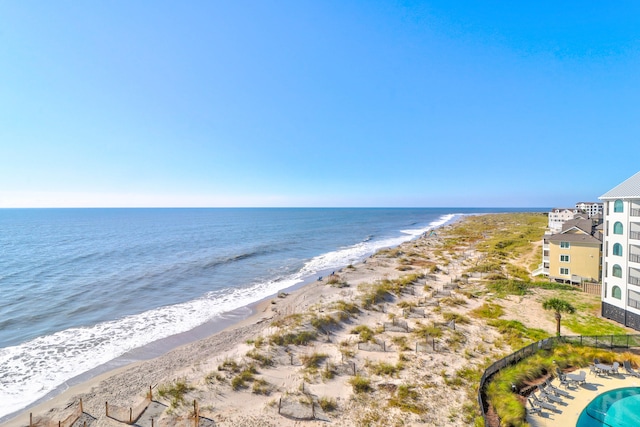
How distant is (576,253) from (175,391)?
40731 millimetres

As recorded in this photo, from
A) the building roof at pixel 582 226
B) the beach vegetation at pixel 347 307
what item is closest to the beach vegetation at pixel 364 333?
the beach vegetation at pixel 347 307

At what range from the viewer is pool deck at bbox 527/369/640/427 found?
12.2 metres

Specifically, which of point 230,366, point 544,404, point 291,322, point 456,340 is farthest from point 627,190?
point 230,366

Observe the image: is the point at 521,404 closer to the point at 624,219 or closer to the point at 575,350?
the point at 575,350

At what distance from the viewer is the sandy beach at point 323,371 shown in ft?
45.6

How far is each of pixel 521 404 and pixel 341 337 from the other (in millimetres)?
12023

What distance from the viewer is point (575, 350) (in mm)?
17516

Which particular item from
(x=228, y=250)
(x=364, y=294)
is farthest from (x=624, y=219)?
(x=228, y=250)

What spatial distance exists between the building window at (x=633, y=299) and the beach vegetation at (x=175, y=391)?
3183cm

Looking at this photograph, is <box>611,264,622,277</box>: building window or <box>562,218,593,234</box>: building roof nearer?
<box>611,264,622,277</box>: building window

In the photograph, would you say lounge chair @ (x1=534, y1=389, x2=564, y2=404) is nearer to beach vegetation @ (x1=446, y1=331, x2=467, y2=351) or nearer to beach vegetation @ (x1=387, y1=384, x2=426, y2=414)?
beach vegetation @ (x1=387, y1=384, x2=426, y2=414)

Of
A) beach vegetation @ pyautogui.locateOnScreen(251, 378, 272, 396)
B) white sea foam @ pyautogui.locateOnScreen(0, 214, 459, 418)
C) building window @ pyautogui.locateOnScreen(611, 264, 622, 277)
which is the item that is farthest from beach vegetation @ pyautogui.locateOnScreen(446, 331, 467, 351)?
white sea foam @ pyautogui.locateOnScreen(0, 214, 459, 418)

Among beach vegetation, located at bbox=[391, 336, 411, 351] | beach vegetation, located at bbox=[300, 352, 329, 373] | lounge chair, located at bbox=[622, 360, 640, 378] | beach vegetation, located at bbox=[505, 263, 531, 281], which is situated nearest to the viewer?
lounge chair, located at bbox=[622, 360, 640, 378]

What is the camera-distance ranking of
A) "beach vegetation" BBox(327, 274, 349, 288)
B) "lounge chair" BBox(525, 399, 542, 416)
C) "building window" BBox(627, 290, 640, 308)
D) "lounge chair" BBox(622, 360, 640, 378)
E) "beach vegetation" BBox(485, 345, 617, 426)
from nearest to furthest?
1. "beach vegetation" BBox(485, 345, 617, 426)
2. "lounge chair" BBox(525, 399, 542, 416)
3. "lounge chair" BBox(622, 360, 640, 378)
4. "building window" BBox(627, 290, 640, 308)
5. "beach vegetation" BBox(327, 274, 349, 288)
